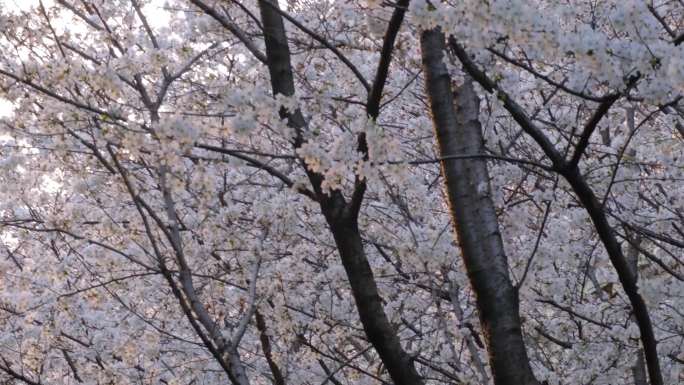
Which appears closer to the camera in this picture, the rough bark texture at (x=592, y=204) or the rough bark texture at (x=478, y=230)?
the rough bark texture at (x=592, y=204)

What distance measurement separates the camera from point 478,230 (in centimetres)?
432

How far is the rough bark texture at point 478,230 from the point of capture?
4051 millimetres

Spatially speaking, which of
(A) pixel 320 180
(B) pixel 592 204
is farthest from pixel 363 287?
(B) pixel 592 204

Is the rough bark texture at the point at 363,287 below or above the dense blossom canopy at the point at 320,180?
below

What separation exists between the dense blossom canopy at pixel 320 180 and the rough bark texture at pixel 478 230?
0.16 m

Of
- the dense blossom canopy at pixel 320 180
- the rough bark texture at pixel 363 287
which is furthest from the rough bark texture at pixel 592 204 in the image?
the rough bark texture at pixel 363 287

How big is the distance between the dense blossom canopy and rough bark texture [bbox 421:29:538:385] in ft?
0.54

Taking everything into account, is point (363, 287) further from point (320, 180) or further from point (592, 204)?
point (592, 204)

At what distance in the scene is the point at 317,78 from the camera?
320 inches

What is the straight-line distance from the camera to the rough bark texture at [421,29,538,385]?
405 cm

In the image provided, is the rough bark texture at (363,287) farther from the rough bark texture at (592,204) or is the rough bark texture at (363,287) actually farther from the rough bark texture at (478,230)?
the rough bark texture at (592,204)

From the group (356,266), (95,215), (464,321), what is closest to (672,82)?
(356,266)

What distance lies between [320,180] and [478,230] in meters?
0.89

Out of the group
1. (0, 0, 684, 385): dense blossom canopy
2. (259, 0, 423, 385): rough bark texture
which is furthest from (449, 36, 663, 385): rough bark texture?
(259, 0, 423, 385): rough bark texture
